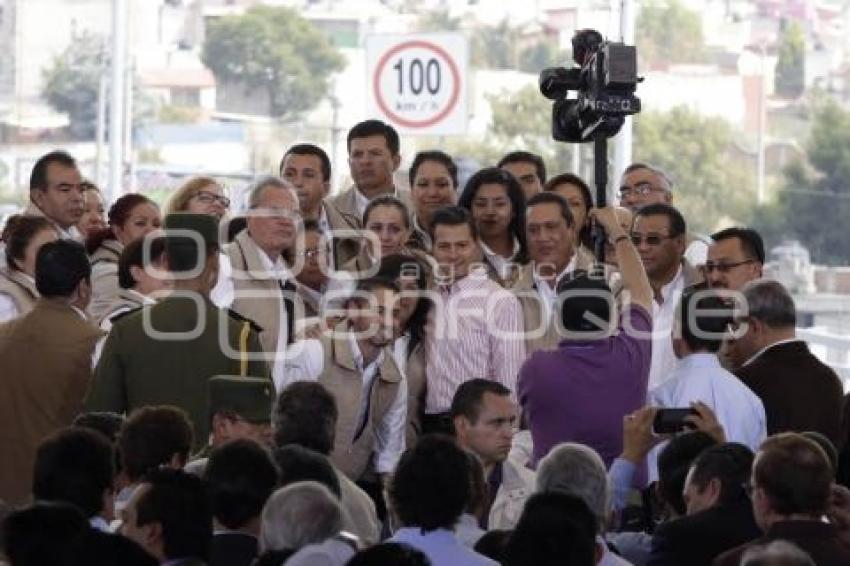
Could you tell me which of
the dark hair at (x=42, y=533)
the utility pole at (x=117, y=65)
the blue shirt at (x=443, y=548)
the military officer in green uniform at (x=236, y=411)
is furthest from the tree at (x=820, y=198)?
the dark hair at (x=42, y=533)

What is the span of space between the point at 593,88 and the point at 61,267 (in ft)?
7.28

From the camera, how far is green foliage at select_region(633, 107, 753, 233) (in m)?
37.2

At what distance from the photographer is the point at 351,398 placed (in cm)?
836

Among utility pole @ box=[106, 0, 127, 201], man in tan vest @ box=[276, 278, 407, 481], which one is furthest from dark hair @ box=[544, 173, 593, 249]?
utility pole @ box=[106, 0, 127, 201]

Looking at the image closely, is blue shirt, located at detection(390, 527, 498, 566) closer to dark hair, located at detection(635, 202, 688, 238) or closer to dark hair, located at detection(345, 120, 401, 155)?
dark hair, located at detection(635, 202, 688, 238)

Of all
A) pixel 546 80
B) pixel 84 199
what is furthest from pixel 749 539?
pixel 84 199

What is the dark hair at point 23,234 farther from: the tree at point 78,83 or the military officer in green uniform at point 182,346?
the tree at point 78,83

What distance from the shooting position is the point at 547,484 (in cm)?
653

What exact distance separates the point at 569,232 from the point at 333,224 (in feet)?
4.13

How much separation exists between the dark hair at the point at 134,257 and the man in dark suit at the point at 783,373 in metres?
2.09

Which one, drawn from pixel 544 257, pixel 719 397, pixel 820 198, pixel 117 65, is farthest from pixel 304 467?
pixel 820 198

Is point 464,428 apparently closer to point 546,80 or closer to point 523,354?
point 523,354

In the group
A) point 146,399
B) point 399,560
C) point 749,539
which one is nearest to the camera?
point 399,560

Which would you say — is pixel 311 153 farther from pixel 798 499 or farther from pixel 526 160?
pixel 798 499
